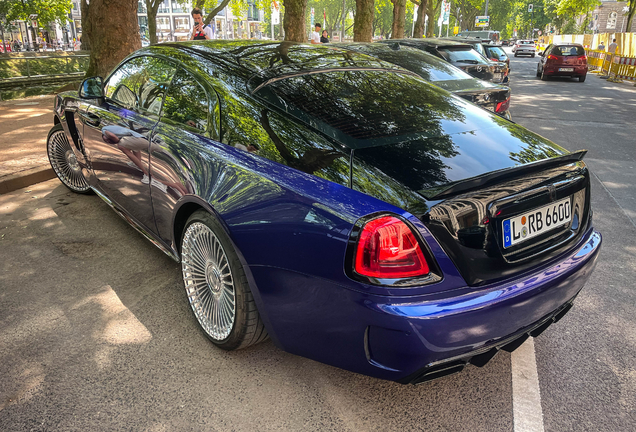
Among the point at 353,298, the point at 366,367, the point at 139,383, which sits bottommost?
the point at 139,383

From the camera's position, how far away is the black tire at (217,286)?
2480mm

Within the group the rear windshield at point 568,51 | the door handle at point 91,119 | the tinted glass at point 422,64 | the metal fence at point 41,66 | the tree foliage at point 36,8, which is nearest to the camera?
the door handle at point 91,119

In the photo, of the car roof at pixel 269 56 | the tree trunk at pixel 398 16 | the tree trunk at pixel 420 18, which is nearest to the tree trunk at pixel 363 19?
the tree trunk at pixel 398 16

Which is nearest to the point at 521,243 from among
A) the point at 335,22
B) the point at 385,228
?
the point at 385,228

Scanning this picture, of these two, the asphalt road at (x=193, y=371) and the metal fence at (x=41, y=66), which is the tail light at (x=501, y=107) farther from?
the metal fence at (x=41, y=66)

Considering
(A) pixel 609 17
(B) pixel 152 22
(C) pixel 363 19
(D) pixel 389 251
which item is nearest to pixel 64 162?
(D) pixel 389 251

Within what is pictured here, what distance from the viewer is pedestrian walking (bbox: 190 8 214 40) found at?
10159 mm

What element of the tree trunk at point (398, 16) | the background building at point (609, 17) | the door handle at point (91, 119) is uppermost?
the background building at point (609, 17)

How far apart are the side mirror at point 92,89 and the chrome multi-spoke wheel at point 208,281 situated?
1889 millimetres

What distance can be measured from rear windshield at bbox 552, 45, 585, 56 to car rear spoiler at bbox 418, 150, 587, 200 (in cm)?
2175

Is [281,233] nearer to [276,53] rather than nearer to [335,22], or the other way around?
[276,53]

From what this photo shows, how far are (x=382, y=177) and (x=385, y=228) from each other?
10.2 inches

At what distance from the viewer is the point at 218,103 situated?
9.06 feet

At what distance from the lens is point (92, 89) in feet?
13.5
